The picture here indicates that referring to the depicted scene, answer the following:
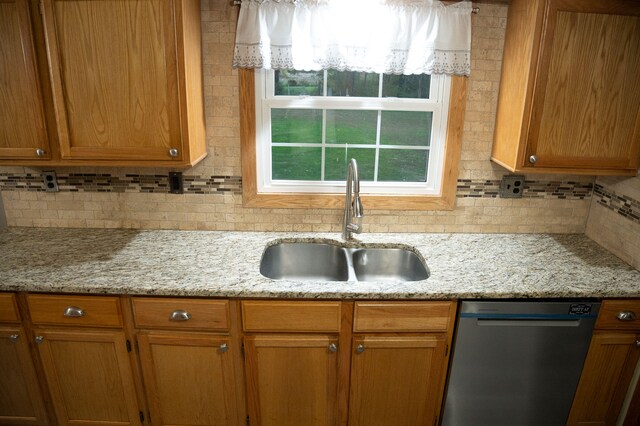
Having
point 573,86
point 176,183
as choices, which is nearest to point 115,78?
point 176,183

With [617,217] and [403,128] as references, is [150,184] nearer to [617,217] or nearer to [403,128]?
[403,128]

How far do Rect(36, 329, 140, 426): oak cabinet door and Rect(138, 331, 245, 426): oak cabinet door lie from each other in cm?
10

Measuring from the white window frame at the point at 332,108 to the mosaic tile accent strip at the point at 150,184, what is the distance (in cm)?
14

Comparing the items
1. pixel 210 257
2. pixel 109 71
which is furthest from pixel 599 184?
pixel 109 71

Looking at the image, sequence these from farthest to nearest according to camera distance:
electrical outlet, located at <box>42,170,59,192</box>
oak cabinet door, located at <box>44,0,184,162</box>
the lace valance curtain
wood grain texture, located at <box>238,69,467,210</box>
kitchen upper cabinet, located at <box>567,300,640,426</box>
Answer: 1. electrical outlet, located at <box>42,170,59,192</box>
2. wood grain texture, located at <box>238,69,467,210</box>
3. the lace valance curtain
4. kitchen upper cabinet, located at <box>567,300,640,426</box>
5. oak cabinet door, located at <box>44,0,184,162</box>

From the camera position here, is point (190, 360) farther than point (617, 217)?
No

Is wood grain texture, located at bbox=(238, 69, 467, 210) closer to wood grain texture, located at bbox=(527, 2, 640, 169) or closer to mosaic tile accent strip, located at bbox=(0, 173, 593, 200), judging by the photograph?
mosaic tile accent strip, located at bbox=(0, 173, 593, 200)

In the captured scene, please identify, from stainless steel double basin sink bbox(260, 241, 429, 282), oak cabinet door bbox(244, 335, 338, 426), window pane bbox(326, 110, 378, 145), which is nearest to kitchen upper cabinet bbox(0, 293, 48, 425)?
oak cabinet door bbox(244, 335, 338, 426)

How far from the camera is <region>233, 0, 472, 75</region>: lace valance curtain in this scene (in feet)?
6.20

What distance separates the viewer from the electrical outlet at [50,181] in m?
2.15

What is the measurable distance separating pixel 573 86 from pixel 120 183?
7.11ft

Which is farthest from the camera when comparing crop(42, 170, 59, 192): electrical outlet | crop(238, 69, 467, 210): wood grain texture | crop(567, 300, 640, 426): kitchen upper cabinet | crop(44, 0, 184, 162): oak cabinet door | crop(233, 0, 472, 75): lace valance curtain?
crop(42, 170, 59, 192): electrical outlet

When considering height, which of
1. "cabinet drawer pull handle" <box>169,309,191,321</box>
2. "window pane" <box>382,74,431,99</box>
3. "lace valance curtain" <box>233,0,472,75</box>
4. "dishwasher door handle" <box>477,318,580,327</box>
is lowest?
"dishwasher door handle" <box>477,318,580,327</box>

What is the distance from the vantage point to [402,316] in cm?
173
